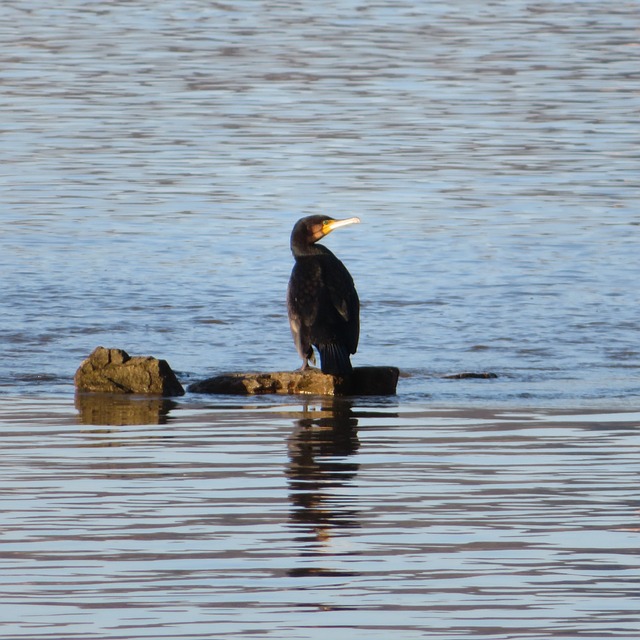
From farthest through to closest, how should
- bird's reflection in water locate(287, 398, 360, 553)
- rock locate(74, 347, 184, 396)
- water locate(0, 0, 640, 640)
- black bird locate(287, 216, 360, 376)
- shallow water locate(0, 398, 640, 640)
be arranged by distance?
1. black bird locate(287, 216, 360, 376)
2. rock locate(74, 347, 184, 396)
3. bird's reflection in water locate(287, 398, 360, 553)
4. water locate(0, 0, 640, 640)
5. shallow water locate(0, 398, 640, 640)

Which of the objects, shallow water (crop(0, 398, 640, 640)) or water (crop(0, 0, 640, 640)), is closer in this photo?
shallow water (crop(0, 398, 640, 640))

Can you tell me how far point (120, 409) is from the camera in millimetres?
9492

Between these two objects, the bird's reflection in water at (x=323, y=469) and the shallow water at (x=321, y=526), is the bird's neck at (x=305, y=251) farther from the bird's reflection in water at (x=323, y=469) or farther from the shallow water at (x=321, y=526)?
the shallow water at (x=321, y=526)

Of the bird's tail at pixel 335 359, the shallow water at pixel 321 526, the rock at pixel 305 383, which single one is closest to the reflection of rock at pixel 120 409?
the shallow water at pixel 321 526

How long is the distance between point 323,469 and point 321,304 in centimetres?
267

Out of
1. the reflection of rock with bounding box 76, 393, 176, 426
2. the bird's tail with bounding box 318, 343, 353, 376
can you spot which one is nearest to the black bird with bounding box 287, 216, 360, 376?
the bird's tail with bounding box 318, 343, 353, 376

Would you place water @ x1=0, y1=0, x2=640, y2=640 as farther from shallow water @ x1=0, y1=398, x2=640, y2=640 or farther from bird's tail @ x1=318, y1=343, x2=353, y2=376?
bird's tail @ x1=318, y1=343, x2=353, y2=376

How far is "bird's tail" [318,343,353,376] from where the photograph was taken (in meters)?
10.0

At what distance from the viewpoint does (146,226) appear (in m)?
17.1

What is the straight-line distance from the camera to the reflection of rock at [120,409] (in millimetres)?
9109

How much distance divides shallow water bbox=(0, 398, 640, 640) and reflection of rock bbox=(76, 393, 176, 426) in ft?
0.50

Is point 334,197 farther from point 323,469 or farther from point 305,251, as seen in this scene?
point 323,469

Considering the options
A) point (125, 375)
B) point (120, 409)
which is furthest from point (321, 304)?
point (120, 409)

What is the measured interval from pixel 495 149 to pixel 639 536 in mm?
15796
